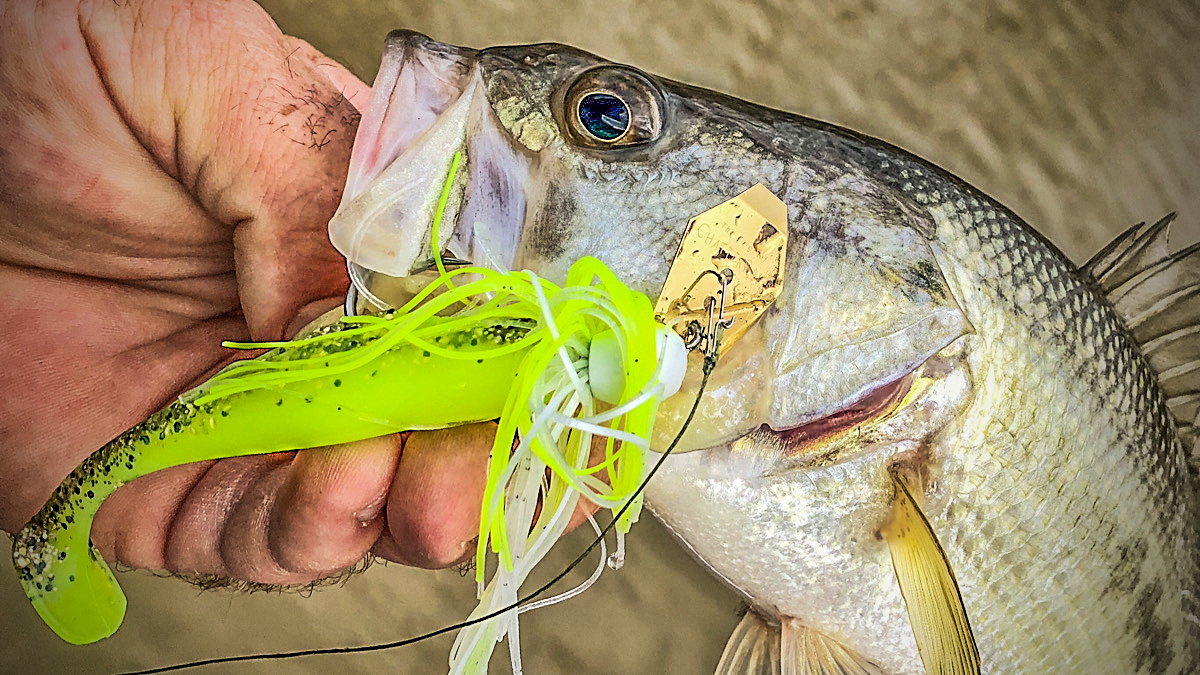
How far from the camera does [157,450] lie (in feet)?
2.00

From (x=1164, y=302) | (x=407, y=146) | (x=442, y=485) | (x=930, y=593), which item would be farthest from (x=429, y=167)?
(x=1164, y=302)

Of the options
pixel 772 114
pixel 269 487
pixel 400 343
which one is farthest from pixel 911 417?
pixel 269 487

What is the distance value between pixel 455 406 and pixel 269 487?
272 millimetres

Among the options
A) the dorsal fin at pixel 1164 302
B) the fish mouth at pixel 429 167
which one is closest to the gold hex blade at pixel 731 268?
the fish mouth at pixel 429 167

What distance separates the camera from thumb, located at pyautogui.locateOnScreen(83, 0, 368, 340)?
73 cm

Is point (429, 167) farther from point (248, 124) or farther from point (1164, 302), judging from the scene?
point (1164, 302)

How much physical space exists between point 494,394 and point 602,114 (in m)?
0.20

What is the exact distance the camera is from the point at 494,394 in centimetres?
53

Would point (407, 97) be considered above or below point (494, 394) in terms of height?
above

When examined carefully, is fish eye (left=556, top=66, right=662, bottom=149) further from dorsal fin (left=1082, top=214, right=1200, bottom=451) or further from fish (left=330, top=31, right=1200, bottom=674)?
dorsal fin (left=1082, top=214, right=1200, bottom=451)

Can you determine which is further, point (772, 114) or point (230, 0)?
point (230, 0)

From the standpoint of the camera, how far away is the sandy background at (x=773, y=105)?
70cm

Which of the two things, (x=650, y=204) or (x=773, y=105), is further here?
(x=773, y=105)

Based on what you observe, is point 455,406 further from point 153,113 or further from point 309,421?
point 153,113
